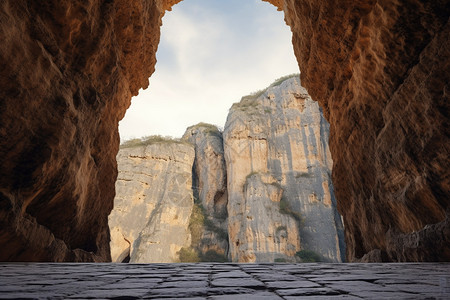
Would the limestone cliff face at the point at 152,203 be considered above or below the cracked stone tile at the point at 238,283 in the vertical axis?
above

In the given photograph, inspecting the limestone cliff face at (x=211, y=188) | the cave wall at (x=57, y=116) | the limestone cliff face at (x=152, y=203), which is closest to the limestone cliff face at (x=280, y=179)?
the limestone cliff face at (x=211, y=188)

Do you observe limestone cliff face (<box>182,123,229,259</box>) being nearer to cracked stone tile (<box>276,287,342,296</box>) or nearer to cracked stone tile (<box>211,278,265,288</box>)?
cracked stone tile (<box>211,278,265,288</box>)

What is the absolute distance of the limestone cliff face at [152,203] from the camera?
2966cm

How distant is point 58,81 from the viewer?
504cm

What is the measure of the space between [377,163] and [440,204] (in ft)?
6.23

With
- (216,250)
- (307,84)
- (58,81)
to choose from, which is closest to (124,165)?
(216,250)

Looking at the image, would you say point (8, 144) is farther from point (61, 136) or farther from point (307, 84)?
point (307, 84)

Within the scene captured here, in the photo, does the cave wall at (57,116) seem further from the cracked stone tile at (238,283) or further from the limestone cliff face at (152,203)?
the limestone cliff face at (152,203)

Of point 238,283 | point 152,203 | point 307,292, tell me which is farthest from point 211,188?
point 307,292

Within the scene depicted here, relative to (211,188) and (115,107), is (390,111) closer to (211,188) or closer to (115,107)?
(115,107)

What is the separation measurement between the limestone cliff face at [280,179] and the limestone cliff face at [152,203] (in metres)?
5.75

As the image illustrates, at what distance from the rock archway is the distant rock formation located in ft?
74.1

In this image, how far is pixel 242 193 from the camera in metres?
33.0

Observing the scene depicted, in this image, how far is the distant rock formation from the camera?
2980 cm
